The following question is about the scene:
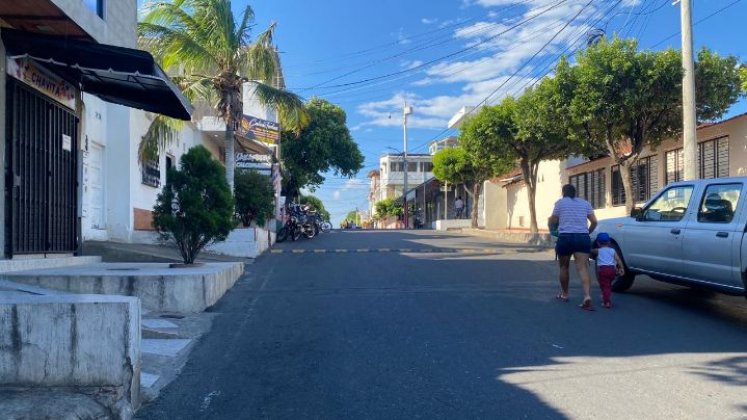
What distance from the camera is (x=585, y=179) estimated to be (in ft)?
85.9

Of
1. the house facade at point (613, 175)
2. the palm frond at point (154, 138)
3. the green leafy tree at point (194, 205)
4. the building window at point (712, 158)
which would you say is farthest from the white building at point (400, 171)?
the green leafy tree at point (194, 205)

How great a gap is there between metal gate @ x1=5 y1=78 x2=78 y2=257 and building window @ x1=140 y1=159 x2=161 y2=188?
4805mm

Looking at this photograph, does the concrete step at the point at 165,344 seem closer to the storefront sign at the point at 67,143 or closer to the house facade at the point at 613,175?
the storefront sign at the point at 67,143

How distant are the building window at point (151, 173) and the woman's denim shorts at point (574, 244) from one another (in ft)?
34.5

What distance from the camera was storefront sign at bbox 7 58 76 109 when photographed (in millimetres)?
9125

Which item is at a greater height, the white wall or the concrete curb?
the white wall

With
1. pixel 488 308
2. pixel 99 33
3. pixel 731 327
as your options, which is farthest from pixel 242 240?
pixel 731 327

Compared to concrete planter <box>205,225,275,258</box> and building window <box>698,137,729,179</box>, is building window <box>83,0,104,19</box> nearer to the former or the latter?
concrete planter <box>205,225,275,258</box>

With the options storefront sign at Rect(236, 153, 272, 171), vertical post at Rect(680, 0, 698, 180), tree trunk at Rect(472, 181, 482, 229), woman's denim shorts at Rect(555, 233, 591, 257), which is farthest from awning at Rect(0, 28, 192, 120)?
tree trunk at Rect(472, 181, 482, 229)

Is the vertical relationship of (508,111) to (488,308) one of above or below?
above

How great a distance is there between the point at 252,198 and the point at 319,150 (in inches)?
740

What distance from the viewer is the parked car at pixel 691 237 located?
7.68 m

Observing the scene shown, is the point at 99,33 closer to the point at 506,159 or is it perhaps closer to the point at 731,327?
the point at 731,327

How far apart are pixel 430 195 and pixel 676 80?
129 feet
